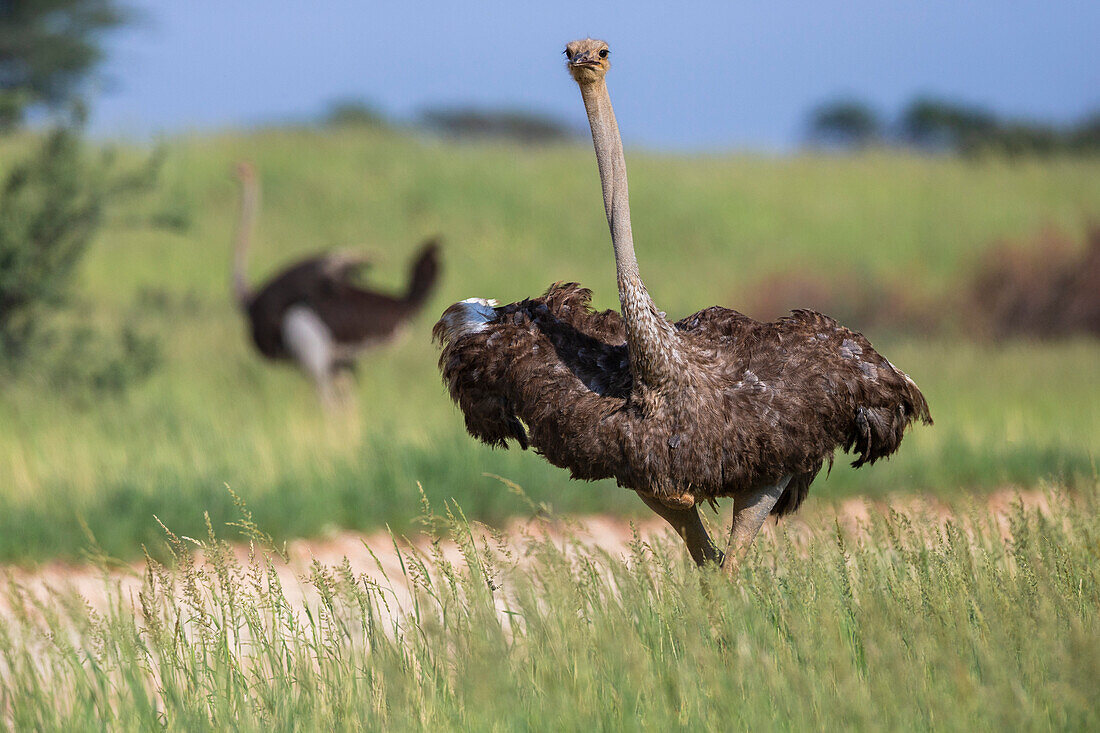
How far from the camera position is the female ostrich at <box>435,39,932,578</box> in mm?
4379

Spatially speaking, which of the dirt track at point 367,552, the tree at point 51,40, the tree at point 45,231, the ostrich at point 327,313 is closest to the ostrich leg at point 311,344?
the ostrich at point 327,313

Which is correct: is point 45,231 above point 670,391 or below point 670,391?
above

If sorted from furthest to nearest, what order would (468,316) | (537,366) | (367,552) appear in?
(367,552) < (468,316) < (537,366)

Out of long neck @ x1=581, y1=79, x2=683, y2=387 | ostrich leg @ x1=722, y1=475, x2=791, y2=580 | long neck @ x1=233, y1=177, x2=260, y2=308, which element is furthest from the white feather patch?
long neck @ x1=233, y1=177, x2=260, y2=308

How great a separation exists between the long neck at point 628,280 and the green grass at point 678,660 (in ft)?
2.04

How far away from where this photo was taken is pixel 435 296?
17.5 m

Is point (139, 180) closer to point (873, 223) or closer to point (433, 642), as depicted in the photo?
point (433, 642)

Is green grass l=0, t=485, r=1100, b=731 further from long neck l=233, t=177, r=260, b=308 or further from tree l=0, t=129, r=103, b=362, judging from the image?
long neck l=233, t=177, r=260, b=308

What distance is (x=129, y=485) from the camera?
7.39 meters

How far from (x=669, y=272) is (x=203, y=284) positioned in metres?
7.54

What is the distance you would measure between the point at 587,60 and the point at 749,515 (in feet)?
5.68

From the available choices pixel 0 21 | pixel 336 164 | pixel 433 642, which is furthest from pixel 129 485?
pixel 0 21

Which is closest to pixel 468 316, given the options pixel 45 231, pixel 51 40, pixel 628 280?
pixel 628 280

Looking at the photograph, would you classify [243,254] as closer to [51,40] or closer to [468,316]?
[468,316]
